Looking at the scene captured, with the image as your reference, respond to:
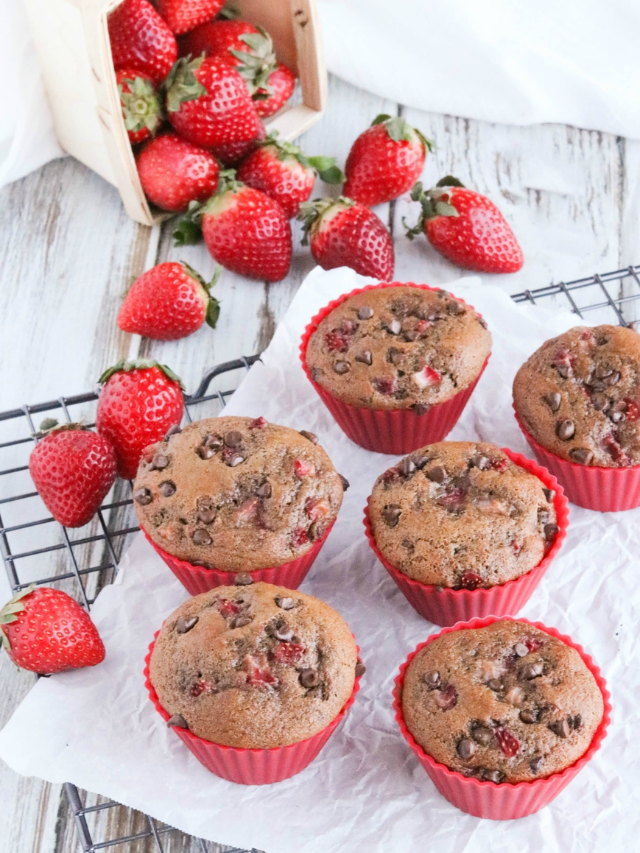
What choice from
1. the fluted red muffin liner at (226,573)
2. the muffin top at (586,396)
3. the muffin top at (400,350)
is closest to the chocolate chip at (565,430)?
the muffin top at (586,396)

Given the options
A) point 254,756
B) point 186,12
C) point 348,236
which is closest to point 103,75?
point 186,12

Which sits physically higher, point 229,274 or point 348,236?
point 348,236

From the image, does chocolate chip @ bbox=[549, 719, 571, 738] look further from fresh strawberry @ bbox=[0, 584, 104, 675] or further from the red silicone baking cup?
fresh strawberry @ bbox=[0, 584, 104, 675]

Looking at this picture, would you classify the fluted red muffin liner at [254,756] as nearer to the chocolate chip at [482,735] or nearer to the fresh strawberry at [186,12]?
the chocolate chip at [482,735]

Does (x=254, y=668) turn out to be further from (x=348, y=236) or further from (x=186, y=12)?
(x=186, y=12)

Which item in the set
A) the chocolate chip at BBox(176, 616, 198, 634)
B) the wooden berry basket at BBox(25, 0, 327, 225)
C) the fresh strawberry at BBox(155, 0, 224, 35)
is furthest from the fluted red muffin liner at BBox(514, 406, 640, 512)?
the fresh strawberry at BBox(155, 0, 224, 35)

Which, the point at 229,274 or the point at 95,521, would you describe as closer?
the point at 95,521
